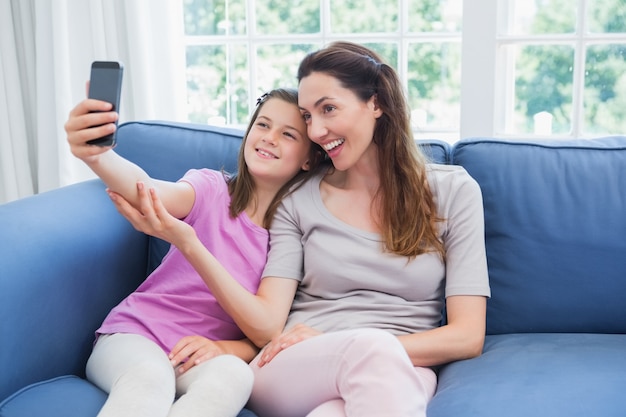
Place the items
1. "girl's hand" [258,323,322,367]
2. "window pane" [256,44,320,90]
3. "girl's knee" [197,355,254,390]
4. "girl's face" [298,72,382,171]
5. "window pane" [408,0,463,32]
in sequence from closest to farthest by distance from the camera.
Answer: "girl's knee" [197,355,254,390] → "girl's hand" [258,323,322,367] → "girl's face" [298,72,382,171] → "window pane" [408,0,463,32] → "window pane" [256,44,320,90]

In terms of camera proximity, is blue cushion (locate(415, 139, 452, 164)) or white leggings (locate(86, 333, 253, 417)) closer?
white leggings (locate(86, 333, 253, 417))

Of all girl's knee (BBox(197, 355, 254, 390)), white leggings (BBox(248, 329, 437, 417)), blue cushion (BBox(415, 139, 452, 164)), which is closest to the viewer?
white leggings (BBox(248, 329, 437, 417))

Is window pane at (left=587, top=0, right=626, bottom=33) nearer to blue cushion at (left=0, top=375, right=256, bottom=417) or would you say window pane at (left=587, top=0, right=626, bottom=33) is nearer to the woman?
the woman

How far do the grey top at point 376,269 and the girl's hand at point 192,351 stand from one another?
184 millimetres

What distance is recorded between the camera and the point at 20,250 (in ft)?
5.05

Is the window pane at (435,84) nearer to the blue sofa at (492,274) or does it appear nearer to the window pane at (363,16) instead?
the window pane at (363,16)

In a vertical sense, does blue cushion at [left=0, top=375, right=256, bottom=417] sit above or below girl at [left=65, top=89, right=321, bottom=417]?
below

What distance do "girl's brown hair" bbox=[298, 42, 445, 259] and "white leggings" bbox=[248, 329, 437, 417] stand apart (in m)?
0.29

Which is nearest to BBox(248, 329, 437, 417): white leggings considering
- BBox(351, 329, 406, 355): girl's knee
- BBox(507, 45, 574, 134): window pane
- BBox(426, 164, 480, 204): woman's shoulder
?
BBox(351, 329, 406, 355): girl's knee

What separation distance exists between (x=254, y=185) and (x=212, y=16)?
1.20 meters

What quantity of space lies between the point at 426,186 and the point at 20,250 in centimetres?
85

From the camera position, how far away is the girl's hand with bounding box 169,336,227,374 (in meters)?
1.56

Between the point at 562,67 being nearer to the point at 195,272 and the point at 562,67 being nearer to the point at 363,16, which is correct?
the point at 363,16

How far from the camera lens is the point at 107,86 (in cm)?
139
